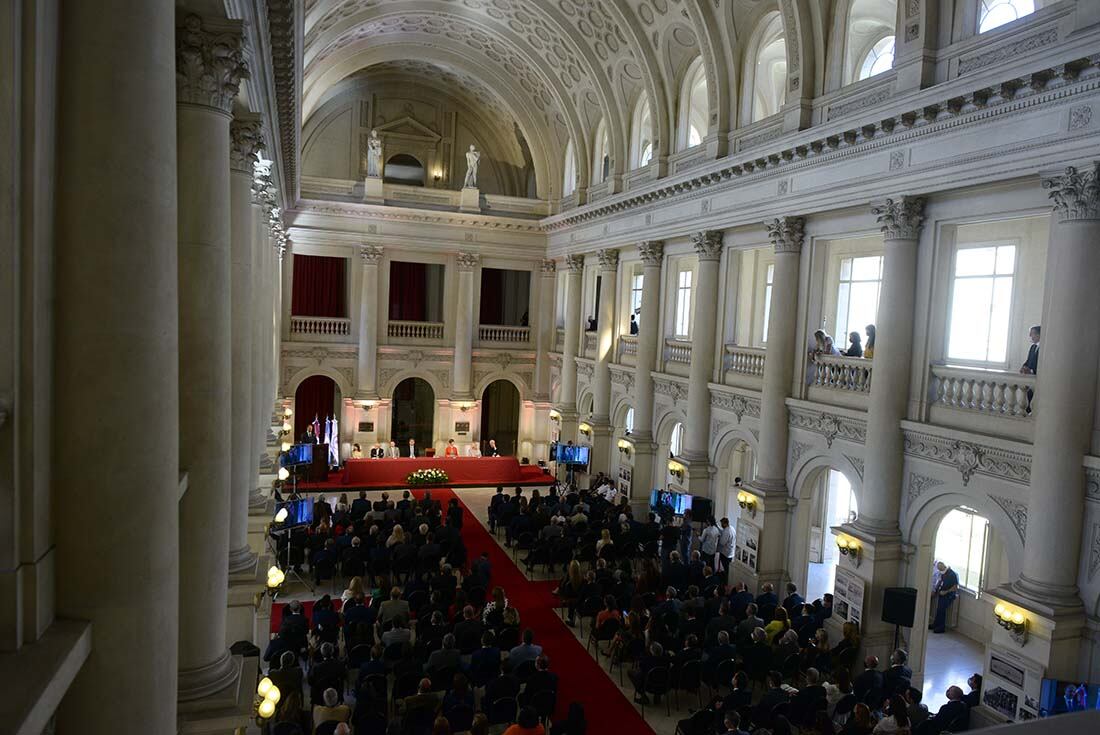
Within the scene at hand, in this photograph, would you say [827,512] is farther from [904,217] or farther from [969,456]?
[904,217]

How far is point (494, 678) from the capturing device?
10.6m

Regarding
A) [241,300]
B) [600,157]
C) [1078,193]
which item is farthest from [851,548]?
[600,157]

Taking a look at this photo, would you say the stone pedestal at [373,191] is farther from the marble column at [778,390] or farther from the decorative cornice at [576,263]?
the marble column at [778,390]

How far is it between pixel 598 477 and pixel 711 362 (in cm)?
627

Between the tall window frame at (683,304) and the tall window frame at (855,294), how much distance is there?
5.12m

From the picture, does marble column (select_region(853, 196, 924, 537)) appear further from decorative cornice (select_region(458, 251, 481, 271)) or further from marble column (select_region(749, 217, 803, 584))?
decorative cornice (select_region(458, 251, 481, 271))

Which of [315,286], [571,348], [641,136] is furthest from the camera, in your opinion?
[315,286]

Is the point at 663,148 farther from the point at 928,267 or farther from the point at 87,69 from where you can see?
the point at 87,69

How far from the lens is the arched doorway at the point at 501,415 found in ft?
112

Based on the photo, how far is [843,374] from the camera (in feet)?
47.2

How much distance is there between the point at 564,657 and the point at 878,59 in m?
11.9

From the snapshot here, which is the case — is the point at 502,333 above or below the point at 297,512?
above

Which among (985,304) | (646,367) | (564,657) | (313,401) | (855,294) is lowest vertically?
(564,657)

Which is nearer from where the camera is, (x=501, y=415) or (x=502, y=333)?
(x=502, y=333)
